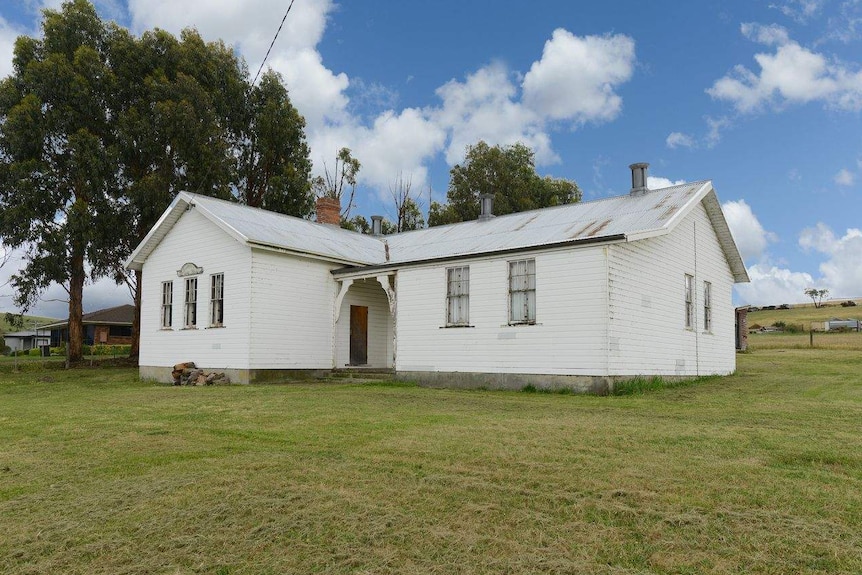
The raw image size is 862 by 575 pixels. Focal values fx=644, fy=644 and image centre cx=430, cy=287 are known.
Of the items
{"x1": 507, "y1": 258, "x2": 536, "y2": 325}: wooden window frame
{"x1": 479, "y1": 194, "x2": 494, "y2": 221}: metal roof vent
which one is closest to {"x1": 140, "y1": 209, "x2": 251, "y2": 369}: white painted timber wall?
{"x1": 507, "y1": 258, "x2": 536, "y2": 325}: wooden window frame

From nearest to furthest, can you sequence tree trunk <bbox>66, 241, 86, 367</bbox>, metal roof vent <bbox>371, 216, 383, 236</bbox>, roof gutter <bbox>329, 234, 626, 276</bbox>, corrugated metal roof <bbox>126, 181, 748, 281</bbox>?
roof gutter <bbox>329, 234, 626, 276</bbox> → corrugated metal roof <bbox>126, 181, 748, 281</bbox> → metal roof vent <bbox>371, 216, 383, 236</bbox> → tree trunk <bbox>66, 241, 86, 367</bbox>

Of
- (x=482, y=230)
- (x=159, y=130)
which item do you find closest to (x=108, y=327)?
(x=159, y=130)

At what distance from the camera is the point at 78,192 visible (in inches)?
1125

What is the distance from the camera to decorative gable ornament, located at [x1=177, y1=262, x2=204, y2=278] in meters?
20.2

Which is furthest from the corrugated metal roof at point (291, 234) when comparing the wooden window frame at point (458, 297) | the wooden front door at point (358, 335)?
the wooden window frame at point (458, 297)

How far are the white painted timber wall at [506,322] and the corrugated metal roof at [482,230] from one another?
517 millimetres

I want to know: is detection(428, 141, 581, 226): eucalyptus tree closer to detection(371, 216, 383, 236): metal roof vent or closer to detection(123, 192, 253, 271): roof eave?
detection(371, 216, 383, 236): metal roof vent

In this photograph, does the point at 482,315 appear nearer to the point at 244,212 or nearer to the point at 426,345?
the point at 426,345

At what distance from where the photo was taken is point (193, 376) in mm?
19062

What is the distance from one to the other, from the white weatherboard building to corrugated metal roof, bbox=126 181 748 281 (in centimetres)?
8

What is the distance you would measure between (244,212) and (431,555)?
742 inches

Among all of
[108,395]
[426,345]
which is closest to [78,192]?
[108,395]

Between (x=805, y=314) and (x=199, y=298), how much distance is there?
76.9 metres

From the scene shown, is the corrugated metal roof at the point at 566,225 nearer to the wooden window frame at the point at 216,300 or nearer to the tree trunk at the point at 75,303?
the wooden window frame at the point at 216,300
